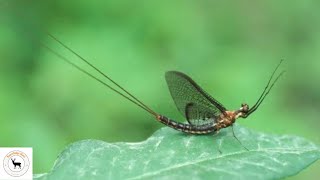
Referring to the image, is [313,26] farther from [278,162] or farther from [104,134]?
[278,162]

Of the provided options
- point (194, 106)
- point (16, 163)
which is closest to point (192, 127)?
point (194, 106)

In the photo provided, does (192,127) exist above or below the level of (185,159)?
above

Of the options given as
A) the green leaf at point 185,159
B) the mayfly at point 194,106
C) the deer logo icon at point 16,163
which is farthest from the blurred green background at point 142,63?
the green leaf at point 185,159

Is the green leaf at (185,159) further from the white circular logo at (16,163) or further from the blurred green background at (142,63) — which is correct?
the blurred green background at (142,63)

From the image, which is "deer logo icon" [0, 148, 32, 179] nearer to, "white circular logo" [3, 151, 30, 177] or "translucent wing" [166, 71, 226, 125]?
"white circular logo" [3, 151, 30, 177]

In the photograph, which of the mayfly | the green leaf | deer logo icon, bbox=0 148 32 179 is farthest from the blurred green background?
the green leaf

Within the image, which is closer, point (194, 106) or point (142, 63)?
point (194, 106)

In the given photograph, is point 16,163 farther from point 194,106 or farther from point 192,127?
point 194,106
